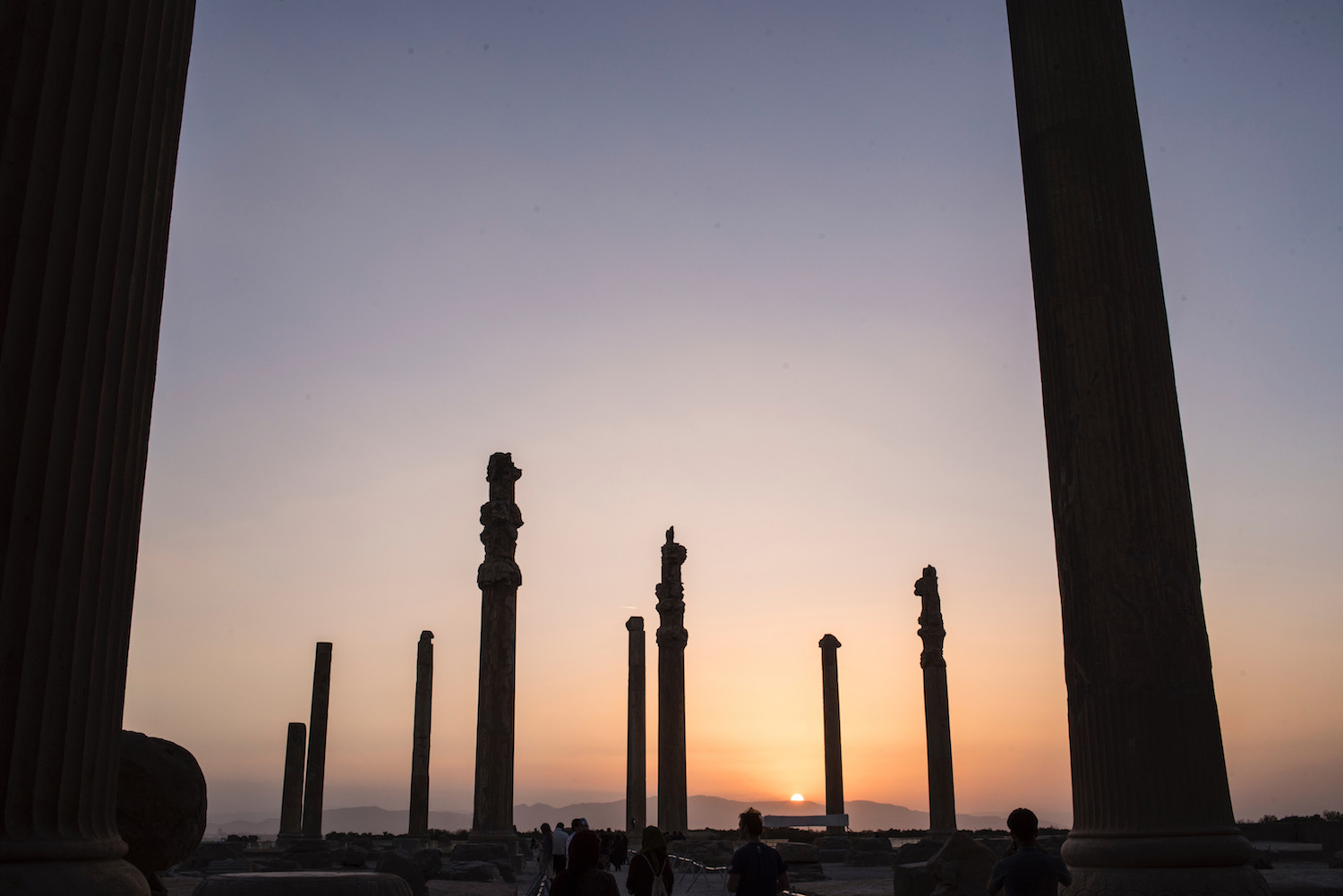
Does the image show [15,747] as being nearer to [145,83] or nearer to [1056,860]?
[145,83]

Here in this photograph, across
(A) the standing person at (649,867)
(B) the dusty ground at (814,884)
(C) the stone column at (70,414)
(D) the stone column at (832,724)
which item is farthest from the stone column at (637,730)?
(C) the stone column at (70,414)

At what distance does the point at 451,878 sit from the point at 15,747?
44.8 ft

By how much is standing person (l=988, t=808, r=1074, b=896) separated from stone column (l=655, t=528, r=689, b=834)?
20.7 meters

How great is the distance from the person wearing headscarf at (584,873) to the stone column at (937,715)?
80.6 ft

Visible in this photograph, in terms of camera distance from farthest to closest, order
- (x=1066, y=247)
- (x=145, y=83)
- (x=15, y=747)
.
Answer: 1. (x=1066, y=247)
2. (x=145, y=83)
3. (x=15, y=747)

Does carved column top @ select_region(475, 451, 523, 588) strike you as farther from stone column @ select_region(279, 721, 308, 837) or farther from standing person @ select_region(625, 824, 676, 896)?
stone column @ select_region(279, 721, 308, 837)

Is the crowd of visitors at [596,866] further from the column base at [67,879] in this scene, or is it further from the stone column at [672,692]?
the stone column at [672,692]

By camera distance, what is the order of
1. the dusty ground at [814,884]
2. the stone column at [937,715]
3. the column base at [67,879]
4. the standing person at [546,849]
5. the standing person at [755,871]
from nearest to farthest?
1. the column base at [67,879]
2. the standing person at [755,871]
3. the dusty ground at [814,884]
4. the standing person at [546,849]
5. the stone column at [937,715]

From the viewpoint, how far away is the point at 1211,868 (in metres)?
5.64

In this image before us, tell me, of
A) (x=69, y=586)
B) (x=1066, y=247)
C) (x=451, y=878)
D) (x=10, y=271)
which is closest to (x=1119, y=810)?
(x=1066, y=247)

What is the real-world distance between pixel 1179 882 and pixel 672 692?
20.9 metres

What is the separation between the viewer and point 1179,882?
5.60 meters

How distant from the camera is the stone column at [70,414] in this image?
315cm

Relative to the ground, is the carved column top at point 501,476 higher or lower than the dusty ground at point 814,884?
higher
